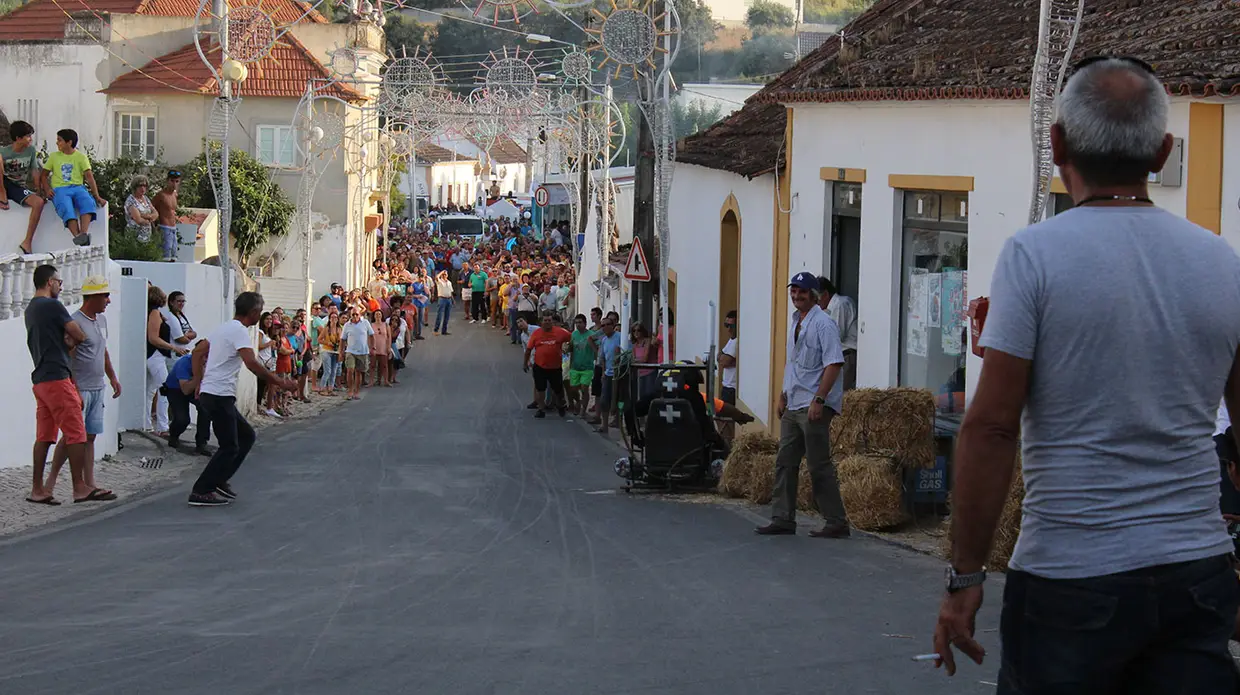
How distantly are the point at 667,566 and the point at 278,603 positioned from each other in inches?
100

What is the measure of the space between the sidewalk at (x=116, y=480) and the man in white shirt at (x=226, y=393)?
84cm

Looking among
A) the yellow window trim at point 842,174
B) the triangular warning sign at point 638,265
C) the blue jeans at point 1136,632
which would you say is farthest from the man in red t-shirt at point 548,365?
the blue jeans at point 1136,632

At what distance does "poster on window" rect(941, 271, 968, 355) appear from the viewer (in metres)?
13.3

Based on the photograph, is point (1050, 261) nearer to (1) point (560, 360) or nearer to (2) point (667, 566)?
(2) point (667, 566)

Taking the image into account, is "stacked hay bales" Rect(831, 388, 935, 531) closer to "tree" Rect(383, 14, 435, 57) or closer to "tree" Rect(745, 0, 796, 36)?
"tree" Rect(383, 14, 435, 57)

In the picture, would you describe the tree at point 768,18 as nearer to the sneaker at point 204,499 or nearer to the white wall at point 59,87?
the white wall at point 59,87

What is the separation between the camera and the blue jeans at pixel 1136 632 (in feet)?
10.7

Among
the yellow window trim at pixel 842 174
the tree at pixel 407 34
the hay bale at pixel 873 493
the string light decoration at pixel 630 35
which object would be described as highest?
the tree at pixel 407 34

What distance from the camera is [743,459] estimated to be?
13.7 metres

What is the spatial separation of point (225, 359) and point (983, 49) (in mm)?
7279

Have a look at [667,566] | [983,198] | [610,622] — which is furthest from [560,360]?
[610,622]

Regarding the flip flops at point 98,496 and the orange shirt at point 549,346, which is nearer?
the flip flops at point 98,496

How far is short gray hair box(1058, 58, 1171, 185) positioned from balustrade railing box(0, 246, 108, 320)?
11.5 metres

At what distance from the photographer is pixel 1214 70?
32.0 ft
